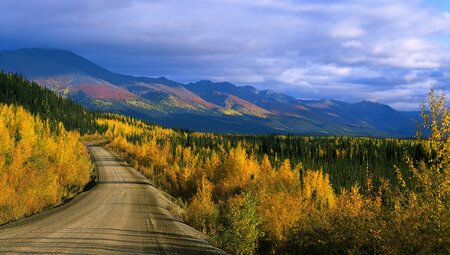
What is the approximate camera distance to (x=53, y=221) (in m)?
17.5

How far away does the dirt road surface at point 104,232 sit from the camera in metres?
12.7

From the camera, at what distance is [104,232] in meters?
15.2

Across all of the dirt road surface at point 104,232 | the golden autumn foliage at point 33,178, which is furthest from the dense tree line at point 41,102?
the dirt road surface at point 104,232

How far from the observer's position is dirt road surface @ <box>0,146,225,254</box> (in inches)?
502

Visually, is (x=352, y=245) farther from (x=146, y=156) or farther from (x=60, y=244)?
(x=146, y=156)

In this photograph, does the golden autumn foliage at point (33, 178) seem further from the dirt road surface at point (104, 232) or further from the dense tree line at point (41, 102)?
the dense tree line at point (41, 102)

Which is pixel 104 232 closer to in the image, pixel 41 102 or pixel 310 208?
pixel 310 208

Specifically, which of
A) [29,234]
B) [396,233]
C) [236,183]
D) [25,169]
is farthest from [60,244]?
[236,183]

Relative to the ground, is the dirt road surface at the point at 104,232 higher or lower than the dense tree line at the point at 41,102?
lower

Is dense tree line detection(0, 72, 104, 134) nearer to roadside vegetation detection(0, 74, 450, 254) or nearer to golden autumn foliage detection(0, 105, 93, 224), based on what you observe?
golden autumn foliage detection(0, 105, 93, 224)

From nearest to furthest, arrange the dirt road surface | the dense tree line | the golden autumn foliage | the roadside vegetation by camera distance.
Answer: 1. the roadside vegetation
2. the dirt road surface
3. the golden autumn foliage
4. the dense tree line

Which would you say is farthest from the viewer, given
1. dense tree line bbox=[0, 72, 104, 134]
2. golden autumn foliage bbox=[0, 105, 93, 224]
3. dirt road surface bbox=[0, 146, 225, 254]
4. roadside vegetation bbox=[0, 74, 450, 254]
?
dense tree line bbox=[0, 72, 104, 134]

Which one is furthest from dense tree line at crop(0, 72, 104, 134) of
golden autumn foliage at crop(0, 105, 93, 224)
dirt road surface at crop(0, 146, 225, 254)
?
dirt road surface at crop(0, 146, 225, 254)

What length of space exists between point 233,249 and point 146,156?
1775 inches
